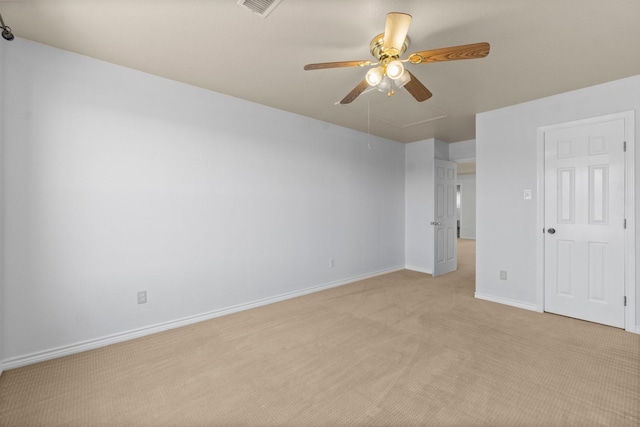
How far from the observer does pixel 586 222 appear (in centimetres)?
317

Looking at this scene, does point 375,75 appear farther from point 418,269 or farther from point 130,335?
point 418,269

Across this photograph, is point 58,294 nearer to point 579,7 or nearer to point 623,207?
point 579,7

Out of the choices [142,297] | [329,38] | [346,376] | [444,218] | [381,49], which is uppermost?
[329,38]

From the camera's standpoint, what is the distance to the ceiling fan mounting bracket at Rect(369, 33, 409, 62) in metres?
1.95

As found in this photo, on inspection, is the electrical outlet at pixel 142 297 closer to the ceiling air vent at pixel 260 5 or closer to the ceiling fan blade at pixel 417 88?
the ceiling air vent at pixel 260 5

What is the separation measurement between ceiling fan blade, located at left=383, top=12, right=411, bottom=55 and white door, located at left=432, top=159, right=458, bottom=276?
3.87m

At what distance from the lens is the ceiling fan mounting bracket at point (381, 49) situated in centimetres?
195

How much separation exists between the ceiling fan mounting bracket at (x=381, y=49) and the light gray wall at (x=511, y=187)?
2.28 metres

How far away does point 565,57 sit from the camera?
2.47 m

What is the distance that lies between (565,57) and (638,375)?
2.53m

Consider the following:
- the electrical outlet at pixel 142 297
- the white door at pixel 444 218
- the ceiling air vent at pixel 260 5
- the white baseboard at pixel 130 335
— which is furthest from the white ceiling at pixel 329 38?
the white baseboard at pixel 130 335

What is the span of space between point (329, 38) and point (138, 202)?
2.23m

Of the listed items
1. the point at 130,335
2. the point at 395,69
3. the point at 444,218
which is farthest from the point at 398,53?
the point at 444,218

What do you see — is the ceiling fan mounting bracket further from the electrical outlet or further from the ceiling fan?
the electrical outlet
